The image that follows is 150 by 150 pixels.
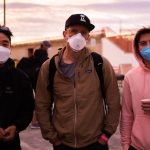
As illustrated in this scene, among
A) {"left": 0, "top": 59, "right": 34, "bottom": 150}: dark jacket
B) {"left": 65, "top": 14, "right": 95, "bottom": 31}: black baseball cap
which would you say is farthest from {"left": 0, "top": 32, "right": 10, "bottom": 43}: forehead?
{"left": 65, "top": 14, "right": 95, "bottom": 31}: black baseball cap

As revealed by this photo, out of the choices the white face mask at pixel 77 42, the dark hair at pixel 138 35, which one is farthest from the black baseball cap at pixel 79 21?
the dark hair at pixel 138 35

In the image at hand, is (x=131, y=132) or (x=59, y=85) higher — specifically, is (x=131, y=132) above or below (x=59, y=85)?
below

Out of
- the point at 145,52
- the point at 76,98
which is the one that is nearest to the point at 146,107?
the point at 145,52

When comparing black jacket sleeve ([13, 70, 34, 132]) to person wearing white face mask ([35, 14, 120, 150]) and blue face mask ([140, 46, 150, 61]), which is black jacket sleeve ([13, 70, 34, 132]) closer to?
person wearing white face mask ([35, 14, 120, 150])

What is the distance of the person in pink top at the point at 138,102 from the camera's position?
3.66 m

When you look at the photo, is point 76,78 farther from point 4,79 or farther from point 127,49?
point 127,49

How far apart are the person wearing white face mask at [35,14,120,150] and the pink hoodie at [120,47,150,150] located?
130 millimetres

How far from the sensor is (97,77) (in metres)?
3.84

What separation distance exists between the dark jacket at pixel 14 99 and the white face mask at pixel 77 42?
52 centimetres

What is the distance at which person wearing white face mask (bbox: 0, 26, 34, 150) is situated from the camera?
3.78m

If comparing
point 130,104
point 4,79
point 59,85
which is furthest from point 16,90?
point 130,104

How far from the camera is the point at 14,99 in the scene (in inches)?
150

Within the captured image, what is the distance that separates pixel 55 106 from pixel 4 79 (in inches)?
20.0

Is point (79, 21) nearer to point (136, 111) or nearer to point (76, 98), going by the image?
point (76, 98)
